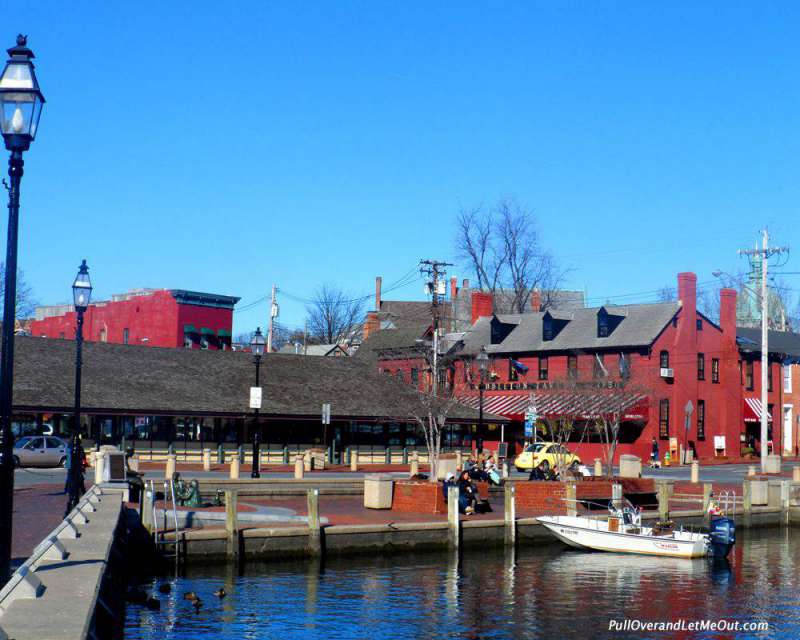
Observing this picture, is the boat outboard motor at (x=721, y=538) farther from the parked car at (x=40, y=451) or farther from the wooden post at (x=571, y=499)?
the parked car at (x=40, y=451)

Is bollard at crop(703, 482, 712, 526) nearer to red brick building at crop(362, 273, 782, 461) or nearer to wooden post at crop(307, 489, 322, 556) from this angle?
wooden post at crop(307, 489, 322, 556)

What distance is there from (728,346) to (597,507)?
41.2m

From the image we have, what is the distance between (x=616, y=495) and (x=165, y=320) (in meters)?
48.1

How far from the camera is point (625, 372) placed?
64.6 meters

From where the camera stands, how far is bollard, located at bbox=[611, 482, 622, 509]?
32459mm

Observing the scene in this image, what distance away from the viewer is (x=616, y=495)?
3369 cm

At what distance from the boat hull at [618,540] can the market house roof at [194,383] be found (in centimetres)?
2890

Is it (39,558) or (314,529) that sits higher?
(39,558)

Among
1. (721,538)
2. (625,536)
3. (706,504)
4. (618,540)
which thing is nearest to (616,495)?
(706,504)

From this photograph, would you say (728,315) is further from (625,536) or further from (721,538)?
(625,536)

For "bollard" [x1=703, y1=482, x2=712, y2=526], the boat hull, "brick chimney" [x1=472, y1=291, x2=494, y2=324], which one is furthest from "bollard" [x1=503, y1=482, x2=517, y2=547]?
"brick chimney" [x1=472, y1=291, x2=494, y2=324]

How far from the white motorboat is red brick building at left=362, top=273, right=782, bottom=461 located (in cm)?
3169

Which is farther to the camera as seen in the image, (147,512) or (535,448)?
(535,448)

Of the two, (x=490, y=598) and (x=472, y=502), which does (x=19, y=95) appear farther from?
(x=472, y=502)
